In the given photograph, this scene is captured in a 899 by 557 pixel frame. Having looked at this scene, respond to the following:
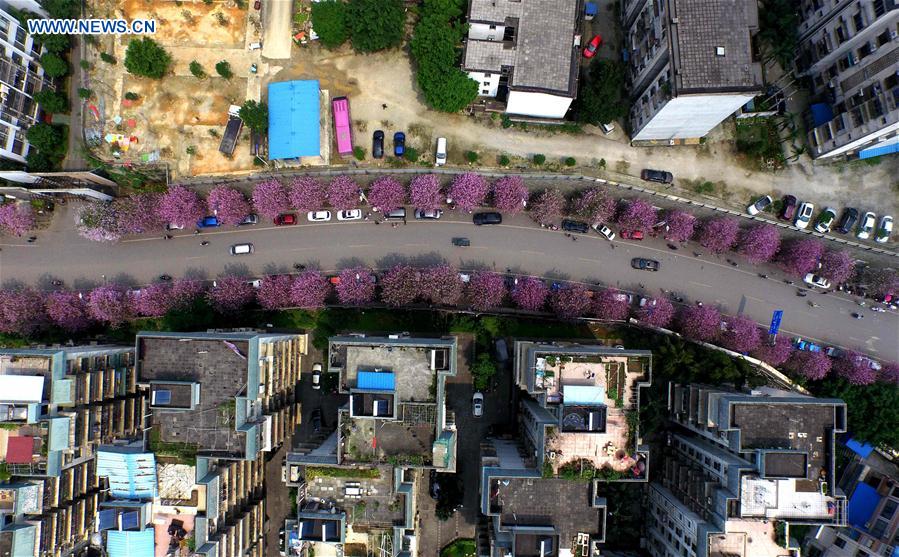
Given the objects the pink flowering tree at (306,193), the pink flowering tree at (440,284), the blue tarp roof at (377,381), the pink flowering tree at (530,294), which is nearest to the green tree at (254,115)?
the pink flowering tree at (306,193)

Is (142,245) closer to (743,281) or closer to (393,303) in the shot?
(393,303)

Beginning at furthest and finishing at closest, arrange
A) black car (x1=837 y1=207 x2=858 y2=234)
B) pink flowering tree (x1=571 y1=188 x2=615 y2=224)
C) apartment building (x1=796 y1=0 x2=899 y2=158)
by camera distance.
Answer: black car (x1=837 y1=207 x2=858 y2=234)
pink flowering tree (x1=571 y1=188 x2=615 y2=224)
apartment building (x1=796 y1=0 x2=899 y2=158)

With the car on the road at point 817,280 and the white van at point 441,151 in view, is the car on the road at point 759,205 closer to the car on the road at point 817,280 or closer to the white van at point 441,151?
the car on the road at point 817,280

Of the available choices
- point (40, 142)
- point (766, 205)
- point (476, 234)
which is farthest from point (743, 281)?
point (40, 142)

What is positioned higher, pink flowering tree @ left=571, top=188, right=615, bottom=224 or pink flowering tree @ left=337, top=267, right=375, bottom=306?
pink flowering tree @ left=571, top=188, right=615, bottom=224

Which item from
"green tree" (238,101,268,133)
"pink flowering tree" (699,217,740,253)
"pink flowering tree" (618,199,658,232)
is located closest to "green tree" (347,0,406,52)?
"green tree" (238,101,268,133)

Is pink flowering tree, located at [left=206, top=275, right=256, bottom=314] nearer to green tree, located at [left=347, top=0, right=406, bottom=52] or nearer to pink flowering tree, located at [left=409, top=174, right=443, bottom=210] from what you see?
pink flowering tree, located at [left=409, top=174, right=443, bottom=210]
